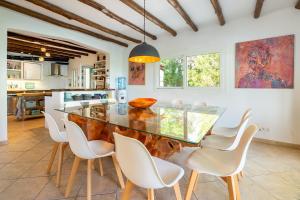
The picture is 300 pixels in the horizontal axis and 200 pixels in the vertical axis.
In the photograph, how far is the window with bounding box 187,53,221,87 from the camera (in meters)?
4.31

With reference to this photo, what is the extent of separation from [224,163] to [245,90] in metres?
2.87

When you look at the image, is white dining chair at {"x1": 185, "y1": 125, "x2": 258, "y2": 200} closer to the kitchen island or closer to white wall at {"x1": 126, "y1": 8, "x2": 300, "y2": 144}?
white wall at {"x1": 126, "y1": 8, "x2": 300, "y2": 144}

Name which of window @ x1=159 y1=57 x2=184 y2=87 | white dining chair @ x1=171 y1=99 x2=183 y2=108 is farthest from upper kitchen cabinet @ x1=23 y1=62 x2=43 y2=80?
white dining chair @ x1=171 y1=99 x2=183 y2=108

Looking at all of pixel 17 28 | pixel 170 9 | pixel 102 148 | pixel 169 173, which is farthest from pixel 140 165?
pixel 17 28

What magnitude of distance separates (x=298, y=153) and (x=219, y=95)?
182cm

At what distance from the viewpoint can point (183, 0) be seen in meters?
3.11

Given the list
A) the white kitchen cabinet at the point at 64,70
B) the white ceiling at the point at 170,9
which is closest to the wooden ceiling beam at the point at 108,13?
the white ceiling at the point at 170,9

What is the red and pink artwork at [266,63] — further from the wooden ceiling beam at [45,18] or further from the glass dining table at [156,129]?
the wooden ceiling beam at [45,18]

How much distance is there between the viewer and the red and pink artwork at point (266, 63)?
3.36 meters

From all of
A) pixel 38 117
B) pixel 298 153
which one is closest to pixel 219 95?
pixel 298 153

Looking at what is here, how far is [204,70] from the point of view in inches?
178

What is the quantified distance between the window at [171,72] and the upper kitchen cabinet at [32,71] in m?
6.32

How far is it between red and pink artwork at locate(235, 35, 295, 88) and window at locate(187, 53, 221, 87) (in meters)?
0.50

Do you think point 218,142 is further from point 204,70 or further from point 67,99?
point 67,99
